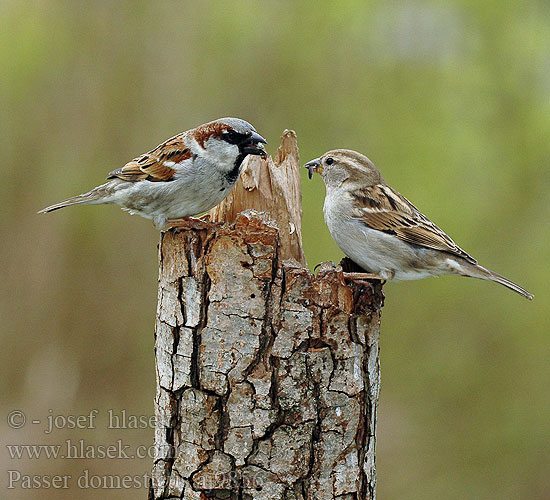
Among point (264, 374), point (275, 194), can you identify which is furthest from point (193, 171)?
point (264, 374)

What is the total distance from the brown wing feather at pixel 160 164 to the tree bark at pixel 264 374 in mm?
962

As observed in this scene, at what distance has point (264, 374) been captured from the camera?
9.48ft

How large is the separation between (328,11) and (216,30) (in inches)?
40.0

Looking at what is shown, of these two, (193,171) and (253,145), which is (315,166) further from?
(193,171)

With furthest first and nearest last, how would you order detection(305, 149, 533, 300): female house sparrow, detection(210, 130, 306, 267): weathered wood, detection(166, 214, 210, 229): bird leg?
detection(305, 149, 533, 300): female house sparrow < detection(210, 130, 306, 267): weathered wood < detection(166, 214, 210, 229): bird leg

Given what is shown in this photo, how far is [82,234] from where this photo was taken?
6.47 meters

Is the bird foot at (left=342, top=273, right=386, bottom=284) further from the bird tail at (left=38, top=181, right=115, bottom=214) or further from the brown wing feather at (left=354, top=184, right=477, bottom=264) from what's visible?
the bird tail at (left=38, top=181, right=115, bottom=214)

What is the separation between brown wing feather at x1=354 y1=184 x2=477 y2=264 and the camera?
12.8 feet

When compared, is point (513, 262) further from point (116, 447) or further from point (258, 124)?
point (116, 447)

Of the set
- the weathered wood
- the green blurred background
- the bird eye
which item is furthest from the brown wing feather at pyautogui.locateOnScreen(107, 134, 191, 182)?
the green blurred background

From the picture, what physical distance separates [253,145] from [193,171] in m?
0.36

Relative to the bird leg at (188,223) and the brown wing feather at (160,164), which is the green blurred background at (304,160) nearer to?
the brown wing feather at (160,164)

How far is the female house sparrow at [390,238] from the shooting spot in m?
3.79

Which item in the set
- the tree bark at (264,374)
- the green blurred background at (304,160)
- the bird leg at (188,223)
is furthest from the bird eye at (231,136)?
the green blurred background at (304,160)
